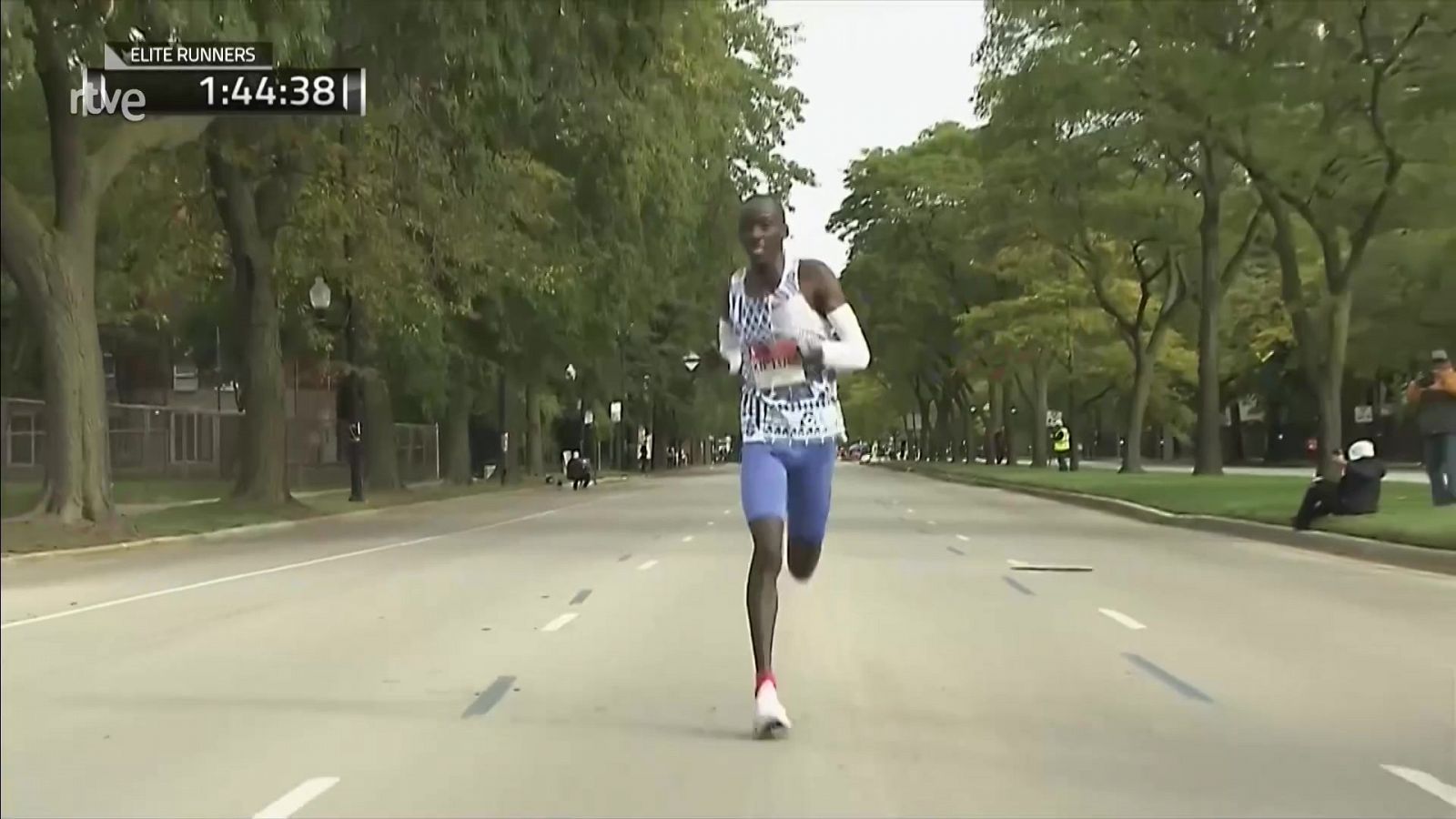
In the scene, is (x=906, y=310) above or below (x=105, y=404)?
above

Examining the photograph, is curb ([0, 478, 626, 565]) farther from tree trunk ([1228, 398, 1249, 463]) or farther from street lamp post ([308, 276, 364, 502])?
tree trunk ([1228, 398, 1249, 463])

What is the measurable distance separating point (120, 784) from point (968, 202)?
53.3 meters

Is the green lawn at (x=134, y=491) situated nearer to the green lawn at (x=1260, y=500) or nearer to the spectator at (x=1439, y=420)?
the green lawn at (x=1260, y=500)

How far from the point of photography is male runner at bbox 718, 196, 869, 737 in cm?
781

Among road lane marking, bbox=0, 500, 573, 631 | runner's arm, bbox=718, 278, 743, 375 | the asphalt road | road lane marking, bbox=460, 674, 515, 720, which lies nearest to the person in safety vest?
road lane marking, bbox=0, 500, 573, 631

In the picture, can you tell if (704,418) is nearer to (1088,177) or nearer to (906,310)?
(906,310)

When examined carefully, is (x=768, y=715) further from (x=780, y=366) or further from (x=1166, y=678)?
(x=1166, y=678)

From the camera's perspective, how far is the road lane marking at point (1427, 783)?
730cm

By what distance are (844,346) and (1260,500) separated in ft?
82.8

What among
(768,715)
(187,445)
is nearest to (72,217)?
(187,445)

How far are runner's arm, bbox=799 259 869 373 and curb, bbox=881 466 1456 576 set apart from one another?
12.7m

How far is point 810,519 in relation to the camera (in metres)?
8.16

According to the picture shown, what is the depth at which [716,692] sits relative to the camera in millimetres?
10016

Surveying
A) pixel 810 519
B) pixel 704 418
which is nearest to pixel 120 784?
pixel 810 519
